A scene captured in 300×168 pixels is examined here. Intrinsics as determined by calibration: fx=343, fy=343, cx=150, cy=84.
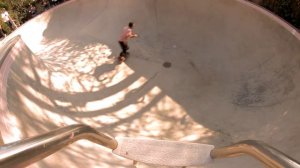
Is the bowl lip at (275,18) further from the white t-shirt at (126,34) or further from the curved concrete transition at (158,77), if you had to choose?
the white t-shirt at (126,34)

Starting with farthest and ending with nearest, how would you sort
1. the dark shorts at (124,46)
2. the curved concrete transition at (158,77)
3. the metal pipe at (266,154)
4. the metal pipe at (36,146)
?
the dark shorts at (124,46) → the curved concrete transition at (158,77) → the metal pipe at (266,154) → the metal pipe at (36,146)

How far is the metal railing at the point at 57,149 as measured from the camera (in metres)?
2.03

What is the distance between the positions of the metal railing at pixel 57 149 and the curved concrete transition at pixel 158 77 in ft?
3.08

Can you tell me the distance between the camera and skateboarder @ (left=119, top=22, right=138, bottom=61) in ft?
28.2

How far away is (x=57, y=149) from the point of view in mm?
2820

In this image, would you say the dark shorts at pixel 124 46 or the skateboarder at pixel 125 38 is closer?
the skateboarder at pixel 125 38

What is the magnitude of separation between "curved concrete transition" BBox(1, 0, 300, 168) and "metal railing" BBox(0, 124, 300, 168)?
939 mm

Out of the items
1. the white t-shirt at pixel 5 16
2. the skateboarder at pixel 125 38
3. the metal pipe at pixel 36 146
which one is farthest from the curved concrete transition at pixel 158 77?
the white t-shirt at pixel 5 16

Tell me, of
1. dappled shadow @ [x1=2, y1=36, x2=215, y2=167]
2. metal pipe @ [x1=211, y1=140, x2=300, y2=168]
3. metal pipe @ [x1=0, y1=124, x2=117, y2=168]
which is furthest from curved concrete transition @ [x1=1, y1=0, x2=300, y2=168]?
metal pipe @ [x1=211, y1=140, x2=300, y2=168]

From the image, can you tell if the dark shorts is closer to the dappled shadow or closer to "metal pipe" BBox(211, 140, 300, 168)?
the dappled shadow

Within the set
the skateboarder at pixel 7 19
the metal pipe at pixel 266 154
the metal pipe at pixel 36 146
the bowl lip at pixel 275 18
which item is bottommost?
the metal pipe at pixel 36 146

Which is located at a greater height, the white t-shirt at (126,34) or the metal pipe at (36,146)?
the white t-shirt at (126,34)

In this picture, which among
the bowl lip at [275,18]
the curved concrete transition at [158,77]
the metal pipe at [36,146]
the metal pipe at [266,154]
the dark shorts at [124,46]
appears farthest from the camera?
the dark shorts at [124,46]

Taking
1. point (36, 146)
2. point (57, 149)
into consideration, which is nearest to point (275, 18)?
point (57, 149)
